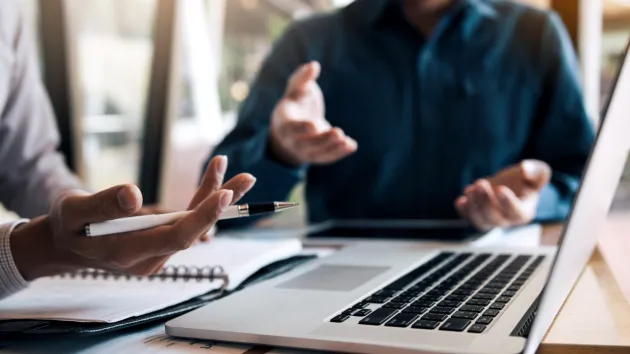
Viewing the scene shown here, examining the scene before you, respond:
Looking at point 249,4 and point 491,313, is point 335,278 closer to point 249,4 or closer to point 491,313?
point 491,313

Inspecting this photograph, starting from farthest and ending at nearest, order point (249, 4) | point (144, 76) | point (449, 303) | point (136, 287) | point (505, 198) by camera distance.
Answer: point (144, 76) < point (249, 4) < point (505, 198) < point (136, 287) < point (449, 303)

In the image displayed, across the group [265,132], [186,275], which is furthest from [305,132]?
[186,275]

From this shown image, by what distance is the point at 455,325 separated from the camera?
0.46 m

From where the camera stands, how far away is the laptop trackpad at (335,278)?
617mm

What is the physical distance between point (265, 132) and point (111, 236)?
581 millimetres

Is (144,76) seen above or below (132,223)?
above

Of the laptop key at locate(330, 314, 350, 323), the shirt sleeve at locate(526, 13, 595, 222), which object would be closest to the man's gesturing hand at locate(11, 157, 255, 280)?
the laptop key at locate(330, 314, 350, 323)

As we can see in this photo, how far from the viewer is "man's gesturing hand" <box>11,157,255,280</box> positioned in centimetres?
51

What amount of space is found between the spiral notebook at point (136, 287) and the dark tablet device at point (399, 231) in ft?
0.85

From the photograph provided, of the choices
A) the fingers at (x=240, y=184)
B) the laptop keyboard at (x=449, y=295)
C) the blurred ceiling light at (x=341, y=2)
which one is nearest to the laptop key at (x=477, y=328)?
the laptop keyboard at (x=449, y=295)

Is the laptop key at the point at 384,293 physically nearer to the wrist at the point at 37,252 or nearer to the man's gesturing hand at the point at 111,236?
the man's gesturing hand at the point at 111,236

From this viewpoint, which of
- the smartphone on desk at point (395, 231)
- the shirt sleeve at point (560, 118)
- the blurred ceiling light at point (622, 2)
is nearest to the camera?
the smartphone on desk at point (395, 231)

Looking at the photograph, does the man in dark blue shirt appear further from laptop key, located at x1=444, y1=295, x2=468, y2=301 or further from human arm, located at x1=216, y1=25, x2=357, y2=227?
laptop key, located at x1=444, y1=295, x2=468, y2=301

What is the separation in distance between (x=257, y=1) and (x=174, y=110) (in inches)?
25.7
